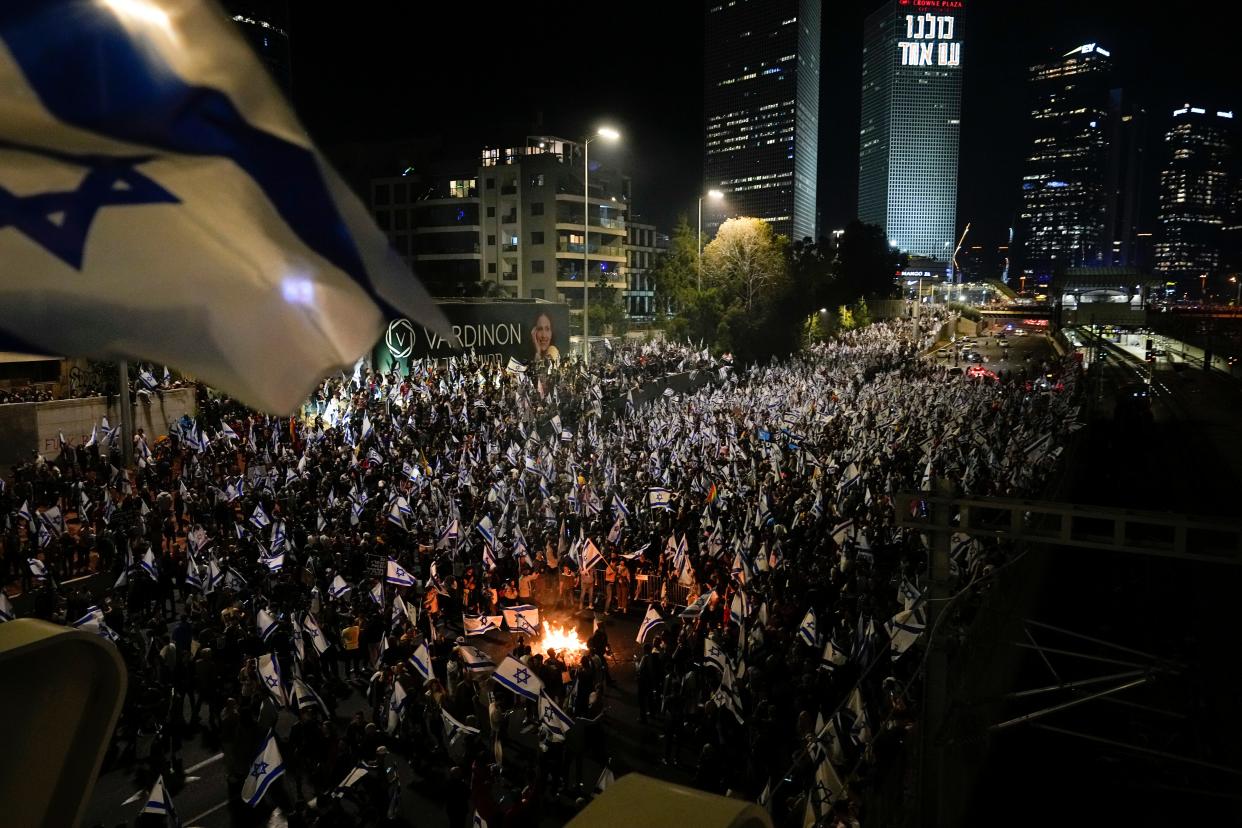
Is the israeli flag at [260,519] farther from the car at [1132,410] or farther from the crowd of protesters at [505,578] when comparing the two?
the car at [1132,410]

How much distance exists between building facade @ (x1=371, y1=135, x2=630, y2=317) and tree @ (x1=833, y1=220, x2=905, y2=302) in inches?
935

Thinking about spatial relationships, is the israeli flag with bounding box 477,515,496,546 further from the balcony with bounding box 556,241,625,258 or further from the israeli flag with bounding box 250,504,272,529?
the balcony with bounding box 556,241,625,258

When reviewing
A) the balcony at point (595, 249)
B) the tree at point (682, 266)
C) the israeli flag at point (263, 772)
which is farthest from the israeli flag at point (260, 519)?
the balcony at point (595, 249)

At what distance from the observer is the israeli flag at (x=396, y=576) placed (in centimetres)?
1261

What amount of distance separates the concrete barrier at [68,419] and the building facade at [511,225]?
144 feet

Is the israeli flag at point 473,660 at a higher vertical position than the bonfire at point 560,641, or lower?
higher

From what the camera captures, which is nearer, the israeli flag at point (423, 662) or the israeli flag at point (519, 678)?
the israeli flag at point (519, 678)

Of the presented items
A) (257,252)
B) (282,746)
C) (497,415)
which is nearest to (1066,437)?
(497,415)

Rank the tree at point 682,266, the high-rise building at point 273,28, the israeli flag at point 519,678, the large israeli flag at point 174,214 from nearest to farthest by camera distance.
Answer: the large israeli flag at point 174,214, the israeli flag at point 519,678, the tree at point 682,266, the high-rise building at point 273,28

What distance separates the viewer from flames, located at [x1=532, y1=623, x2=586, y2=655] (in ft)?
44.0

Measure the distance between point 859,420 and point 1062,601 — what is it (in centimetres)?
722

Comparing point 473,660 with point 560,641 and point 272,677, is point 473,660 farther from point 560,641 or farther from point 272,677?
point 560,641

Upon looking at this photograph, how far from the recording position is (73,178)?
6.59ft

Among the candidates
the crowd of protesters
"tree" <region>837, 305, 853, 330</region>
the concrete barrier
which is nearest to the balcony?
"tree" <region>837, 305, 853, 330</region>
